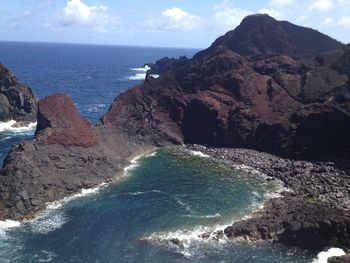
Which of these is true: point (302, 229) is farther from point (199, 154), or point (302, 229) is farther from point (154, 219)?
point (199, 154)

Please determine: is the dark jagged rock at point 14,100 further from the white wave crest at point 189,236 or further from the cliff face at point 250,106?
the white wave crest at point 189,236

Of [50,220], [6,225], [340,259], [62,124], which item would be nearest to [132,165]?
[62,124]

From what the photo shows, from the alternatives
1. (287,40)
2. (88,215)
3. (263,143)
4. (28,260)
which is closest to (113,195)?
(88,215)

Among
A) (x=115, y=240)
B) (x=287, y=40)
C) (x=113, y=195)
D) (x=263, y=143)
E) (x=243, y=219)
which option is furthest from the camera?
(x=287, y=40)

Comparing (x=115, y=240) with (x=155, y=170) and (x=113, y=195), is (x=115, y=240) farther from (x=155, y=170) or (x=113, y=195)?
(x=155, y=170)

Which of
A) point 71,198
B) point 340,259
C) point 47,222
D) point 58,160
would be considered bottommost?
point 47,222

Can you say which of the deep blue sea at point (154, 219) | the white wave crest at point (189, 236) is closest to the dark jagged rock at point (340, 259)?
the deep blue sea at point (154, 219)
